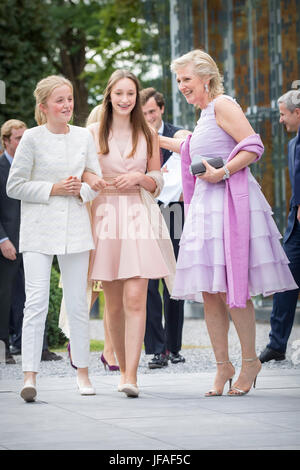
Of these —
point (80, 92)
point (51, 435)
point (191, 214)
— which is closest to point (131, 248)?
point (191, 214)

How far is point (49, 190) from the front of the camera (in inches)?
242

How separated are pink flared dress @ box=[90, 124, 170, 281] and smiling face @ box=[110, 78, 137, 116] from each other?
Answer: 0.71 ft

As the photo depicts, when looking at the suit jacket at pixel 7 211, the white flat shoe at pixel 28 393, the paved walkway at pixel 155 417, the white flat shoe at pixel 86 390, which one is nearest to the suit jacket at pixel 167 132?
the suit jacket at pixel 7 211

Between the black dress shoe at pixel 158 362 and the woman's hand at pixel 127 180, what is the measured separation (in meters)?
2.18

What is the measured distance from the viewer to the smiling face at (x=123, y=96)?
6.52m

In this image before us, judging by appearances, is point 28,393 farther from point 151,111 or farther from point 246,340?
point 151,111

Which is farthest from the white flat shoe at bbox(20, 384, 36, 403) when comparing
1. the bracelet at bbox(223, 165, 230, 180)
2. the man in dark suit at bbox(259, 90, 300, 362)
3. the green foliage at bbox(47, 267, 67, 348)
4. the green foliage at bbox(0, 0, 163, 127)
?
the green foliage at bbox(0, 0, 163, 127)

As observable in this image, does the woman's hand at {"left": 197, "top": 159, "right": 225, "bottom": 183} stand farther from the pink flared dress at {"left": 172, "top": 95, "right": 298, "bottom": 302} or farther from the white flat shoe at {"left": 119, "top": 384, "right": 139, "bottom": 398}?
the white flat shoe at {"left": 119, "top": 384, "right": 139, "bottom": 398}

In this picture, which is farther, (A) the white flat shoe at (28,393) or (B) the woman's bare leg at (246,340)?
(B) the woman's bare leg at (246,340)

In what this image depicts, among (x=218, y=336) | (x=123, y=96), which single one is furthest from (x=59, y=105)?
(x=218, y=336)

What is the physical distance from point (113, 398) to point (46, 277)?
2.79 feet

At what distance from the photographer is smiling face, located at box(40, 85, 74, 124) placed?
6.32 meters

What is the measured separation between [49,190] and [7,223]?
2.88 meters

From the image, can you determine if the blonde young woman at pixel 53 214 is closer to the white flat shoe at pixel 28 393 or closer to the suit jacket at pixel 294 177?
the white flat shoe at pixel 28 393
